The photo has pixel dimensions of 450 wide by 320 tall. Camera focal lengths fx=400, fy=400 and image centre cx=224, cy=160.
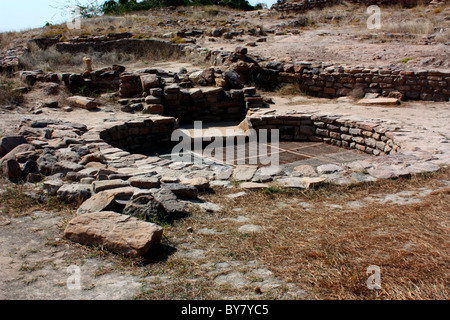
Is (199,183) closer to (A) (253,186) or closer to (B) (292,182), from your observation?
(A) (253,186)

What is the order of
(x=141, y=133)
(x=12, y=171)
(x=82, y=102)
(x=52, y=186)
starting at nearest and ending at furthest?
(x=52, y=186)
(x=12, y=171)
(x=141, y=133)
(x=82, y=102)

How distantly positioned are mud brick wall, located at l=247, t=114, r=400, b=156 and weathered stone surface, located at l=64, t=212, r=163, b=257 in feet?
15.2

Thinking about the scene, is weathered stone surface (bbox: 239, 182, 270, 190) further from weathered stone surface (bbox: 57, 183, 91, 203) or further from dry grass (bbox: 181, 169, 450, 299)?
weathered stone surface (bbox: 57, 183, 91, 203)

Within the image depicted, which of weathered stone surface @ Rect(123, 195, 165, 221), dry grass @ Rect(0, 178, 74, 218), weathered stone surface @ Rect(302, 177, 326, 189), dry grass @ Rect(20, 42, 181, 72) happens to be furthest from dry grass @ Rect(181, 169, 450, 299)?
dry grass @ Rect(20, 42, 181, 72)

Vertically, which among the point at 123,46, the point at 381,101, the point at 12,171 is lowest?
the point at 12,171

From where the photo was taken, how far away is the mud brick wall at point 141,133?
754 cm

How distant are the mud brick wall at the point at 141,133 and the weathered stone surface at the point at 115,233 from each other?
4.42 m

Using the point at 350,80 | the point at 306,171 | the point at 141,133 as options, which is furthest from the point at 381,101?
the point at 141,133

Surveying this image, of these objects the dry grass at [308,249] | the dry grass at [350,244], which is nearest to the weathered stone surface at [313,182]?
the dry grass at [350,244]

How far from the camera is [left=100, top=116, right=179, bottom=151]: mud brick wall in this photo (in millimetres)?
7536

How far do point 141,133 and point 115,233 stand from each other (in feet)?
16.9

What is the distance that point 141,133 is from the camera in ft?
25.8

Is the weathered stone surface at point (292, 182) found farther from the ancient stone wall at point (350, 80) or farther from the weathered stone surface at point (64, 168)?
the ancient stone wall at point (350, 80)

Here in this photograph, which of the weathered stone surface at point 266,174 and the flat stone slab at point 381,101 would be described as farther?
the flat stone slab at point 381,101
